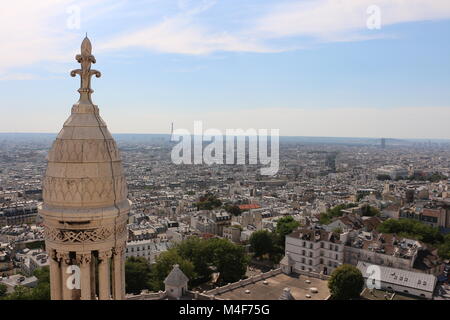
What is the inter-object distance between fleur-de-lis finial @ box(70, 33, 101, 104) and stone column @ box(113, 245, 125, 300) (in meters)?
2.17

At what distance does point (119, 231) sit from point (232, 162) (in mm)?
149595

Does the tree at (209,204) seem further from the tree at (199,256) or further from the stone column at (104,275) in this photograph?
the stone column at (104,275)

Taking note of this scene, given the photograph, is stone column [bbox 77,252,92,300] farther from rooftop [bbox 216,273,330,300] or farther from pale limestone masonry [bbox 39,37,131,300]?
rooftop [bbox 216,273,330,300]

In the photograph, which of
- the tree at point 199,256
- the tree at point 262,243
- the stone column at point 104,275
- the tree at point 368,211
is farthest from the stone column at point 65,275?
the tree at point 368,211

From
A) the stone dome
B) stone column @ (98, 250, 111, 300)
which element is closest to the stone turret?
stone column @ (98, 250, 111, 300)

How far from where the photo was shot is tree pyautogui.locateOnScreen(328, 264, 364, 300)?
2603 cm

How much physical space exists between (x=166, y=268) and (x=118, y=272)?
1046 inches

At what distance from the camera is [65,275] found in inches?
215

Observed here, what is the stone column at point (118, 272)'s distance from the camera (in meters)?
5.74

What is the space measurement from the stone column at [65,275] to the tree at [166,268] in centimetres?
2652

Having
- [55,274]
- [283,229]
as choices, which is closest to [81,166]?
[55,274]

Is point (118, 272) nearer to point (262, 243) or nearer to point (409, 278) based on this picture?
point (409, 278)

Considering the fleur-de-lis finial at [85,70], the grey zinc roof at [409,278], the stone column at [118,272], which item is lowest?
the grey zinc roof at [409,278]

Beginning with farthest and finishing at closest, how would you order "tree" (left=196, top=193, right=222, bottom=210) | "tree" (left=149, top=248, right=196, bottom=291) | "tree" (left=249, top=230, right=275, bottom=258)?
1. "tree" (left=196, top=193, right=222, bottom=210)
2. "tree" (left=249, top=230, right=275, bottom=258)
3. "tree" (left=149, top=248, right=196, bottom=291)
